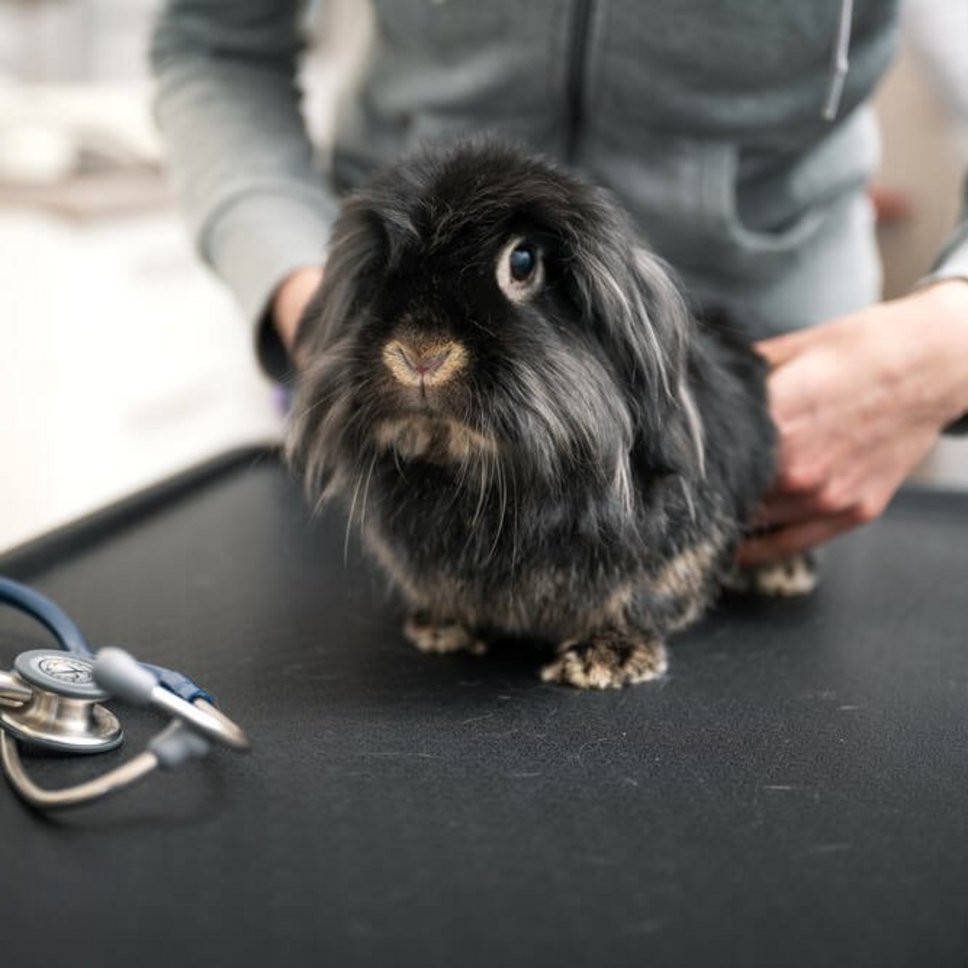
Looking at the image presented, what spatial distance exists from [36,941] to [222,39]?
115cm

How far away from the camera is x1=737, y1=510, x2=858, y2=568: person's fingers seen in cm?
105

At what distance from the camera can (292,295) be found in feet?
3.73

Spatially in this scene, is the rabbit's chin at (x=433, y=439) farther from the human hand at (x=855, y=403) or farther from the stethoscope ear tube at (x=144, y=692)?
the human hand at (x=855, y=403)

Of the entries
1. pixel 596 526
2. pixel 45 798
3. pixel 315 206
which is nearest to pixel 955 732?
pixel 596 526

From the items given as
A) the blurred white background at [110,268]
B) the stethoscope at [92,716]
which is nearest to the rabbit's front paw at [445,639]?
the stethoscope at [92,716]

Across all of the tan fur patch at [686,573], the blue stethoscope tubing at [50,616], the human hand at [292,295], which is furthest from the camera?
the human hand at [292,295]

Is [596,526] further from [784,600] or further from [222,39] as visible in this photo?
[222,39]

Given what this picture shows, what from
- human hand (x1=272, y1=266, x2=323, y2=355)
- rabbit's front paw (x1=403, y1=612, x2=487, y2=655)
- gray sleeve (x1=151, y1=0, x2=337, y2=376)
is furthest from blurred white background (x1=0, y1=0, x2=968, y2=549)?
rabbit's front paw (x1=403, y1=612, x2=487, y2=655)

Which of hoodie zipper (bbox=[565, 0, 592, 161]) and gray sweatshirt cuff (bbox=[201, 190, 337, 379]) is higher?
hoodie zipper (bbox=[565, 0, 592, 161])

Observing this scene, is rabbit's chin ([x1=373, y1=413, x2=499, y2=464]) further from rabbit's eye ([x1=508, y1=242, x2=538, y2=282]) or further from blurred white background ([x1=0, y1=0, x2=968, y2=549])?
blurred white background ([x1=0, y1=0, x2=968, y2=549])

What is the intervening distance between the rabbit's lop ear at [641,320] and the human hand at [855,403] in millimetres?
216

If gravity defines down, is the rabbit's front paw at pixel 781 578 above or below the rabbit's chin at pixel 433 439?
below

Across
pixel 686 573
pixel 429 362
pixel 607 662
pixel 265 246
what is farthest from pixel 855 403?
pixel 265 246

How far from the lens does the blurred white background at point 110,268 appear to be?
6.98 ft
